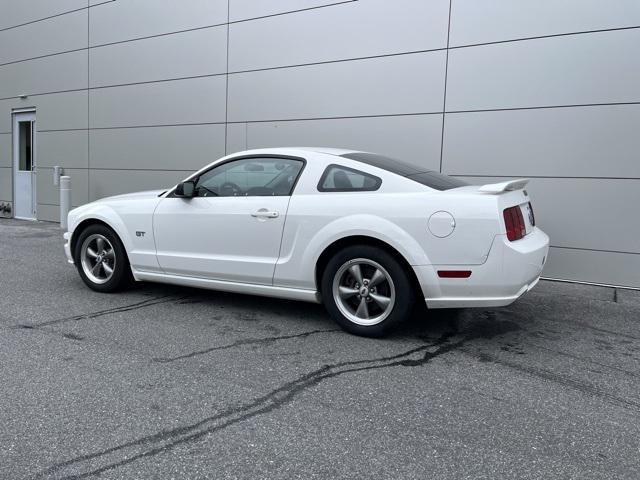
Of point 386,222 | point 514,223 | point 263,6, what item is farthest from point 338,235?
point 263,6

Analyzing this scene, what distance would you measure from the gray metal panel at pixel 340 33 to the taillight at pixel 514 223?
4.38 m

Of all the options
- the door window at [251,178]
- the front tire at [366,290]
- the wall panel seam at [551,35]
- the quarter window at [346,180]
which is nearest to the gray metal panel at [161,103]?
the wall panel seam at [551,35]

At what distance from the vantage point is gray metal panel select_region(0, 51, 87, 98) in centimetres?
1348

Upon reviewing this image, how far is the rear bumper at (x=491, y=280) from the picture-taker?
14.7 ft

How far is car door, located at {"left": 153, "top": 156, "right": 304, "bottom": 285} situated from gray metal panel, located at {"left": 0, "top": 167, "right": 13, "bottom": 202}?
11651 millimetres

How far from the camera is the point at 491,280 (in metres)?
4.50

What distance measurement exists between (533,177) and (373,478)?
5.96 meters

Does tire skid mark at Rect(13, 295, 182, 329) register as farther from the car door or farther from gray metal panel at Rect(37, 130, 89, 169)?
gray metal panel at Rect(37, 130, 89, 169)

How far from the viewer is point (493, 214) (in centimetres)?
446

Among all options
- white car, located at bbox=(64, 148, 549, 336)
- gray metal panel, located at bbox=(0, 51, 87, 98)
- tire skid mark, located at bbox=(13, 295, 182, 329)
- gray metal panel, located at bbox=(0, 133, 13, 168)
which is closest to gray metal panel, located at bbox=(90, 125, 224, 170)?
gray metal panel, located at bbox=(0, 51, 87, 98)

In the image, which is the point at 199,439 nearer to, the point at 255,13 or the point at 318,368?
the point at 318,368

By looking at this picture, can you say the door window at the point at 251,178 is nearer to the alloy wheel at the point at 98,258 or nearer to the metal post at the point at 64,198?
the alloy wheel at the point at 98,258

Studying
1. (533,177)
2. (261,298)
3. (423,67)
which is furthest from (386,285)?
(423,67)

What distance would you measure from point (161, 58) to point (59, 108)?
3.74m
